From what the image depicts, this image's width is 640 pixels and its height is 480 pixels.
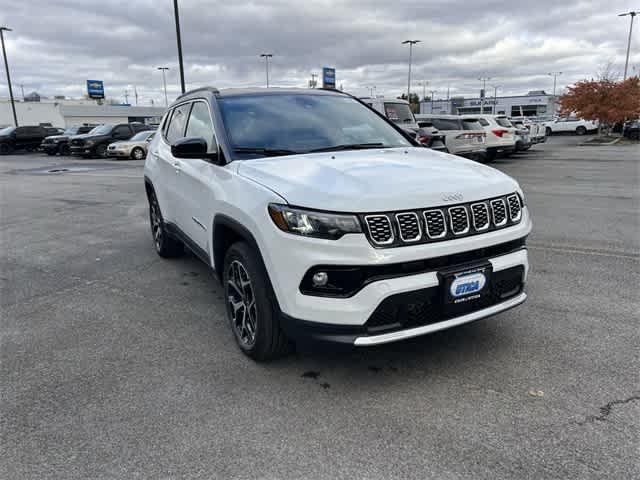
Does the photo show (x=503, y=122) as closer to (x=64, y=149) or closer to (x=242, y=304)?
(x=242, y=304)

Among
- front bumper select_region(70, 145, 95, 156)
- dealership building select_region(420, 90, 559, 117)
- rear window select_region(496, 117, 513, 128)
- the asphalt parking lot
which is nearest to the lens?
the asphalt parking lot

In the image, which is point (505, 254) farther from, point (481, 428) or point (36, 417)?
point (36, 417)

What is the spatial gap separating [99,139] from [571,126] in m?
37.5

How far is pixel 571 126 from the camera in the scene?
43062 mm

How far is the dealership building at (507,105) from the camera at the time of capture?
78.6 metres

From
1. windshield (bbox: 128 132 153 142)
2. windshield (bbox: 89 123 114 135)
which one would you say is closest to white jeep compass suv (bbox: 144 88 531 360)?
windshield (bbox: 128 132 153 142)

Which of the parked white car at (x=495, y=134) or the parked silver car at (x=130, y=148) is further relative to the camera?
the parked silver car at (x=130, y=148)

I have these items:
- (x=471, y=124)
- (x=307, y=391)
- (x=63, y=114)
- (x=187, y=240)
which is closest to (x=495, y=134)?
(x=471, y=124)

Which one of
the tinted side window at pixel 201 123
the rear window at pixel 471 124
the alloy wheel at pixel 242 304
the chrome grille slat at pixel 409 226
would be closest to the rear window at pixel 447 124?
the rear window at pixel 471 124

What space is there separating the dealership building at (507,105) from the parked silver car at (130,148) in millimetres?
57586

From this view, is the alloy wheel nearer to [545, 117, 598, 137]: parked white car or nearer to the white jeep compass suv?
the white jeep compass suv

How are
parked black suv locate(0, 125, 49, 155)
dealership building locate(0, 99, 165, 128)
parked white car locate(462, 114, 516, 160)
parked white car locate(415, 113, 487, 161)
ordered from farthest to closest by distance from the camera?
dealership building locate(0, 99, 165, 128), parked black suv locate(0, 125, 49, 155), parked white car locate(462, 114, 516, 160), parked white car locate(415, 113, 487, 161)

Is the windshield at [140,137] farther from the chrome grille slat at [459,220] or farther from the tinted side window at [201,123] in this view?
the chrome grille slat at [459,220]

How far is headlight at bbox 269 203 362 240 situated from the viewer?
2.64 meters
